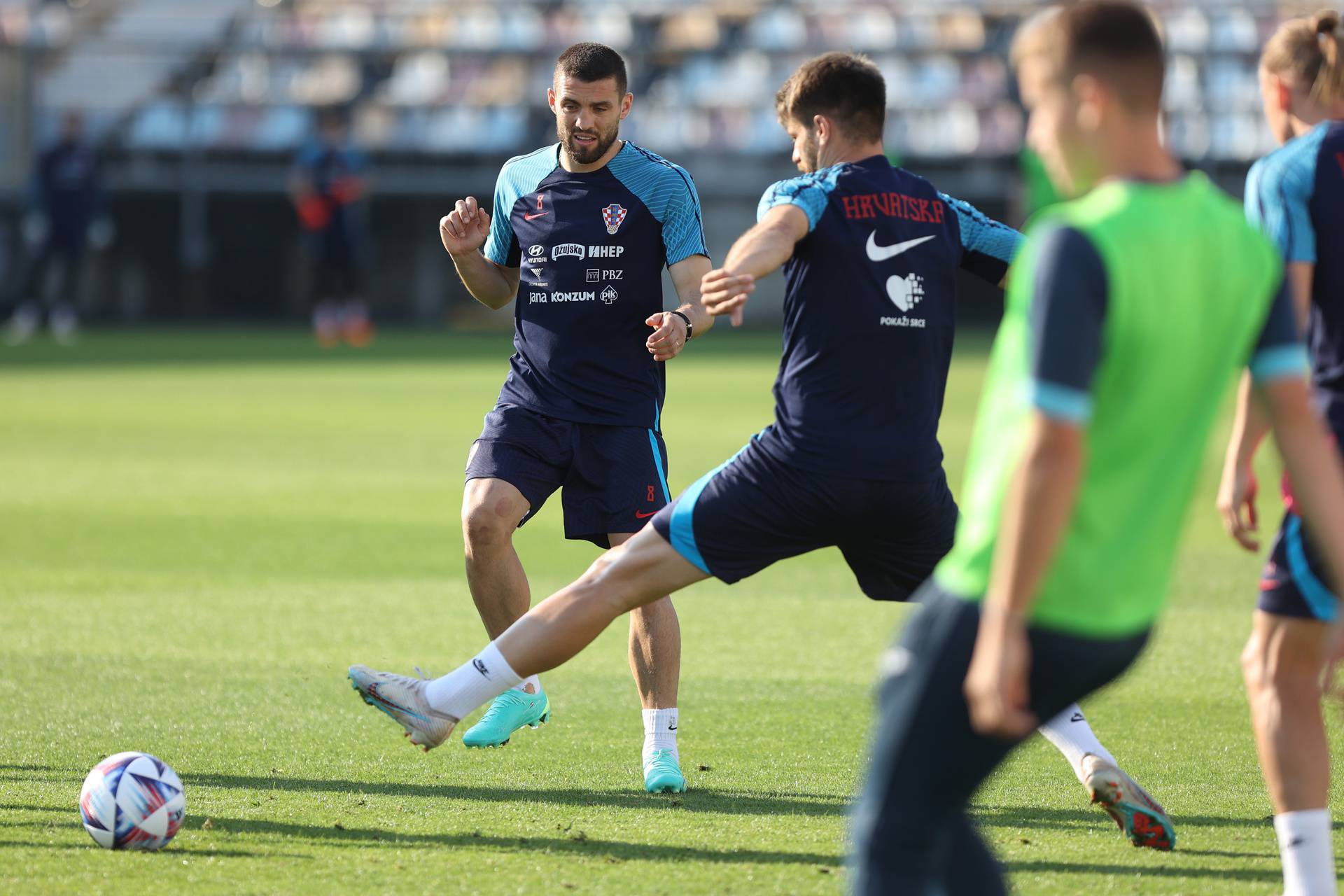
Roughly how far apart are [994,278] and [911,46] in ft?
111

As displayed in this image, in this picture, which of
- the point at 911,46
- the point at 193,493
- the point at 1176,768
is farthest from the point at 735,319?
the point at 911,46

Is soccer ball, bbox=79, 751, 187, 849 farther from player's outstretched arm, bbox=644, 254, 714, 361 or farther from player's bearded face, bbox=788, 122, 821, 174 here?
player's bearded face, bbox=788, 122, 821, 174

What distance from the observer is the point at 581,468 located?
19.2 feet

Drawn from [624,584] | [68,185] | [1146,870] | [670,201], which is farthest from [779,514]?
[68,185]

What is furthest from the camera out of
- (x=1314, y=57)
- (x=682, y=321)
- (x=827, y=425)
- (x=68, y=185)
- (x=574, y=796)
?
(x=68, y=185)

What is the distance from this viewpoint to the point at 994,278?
15.6 feet

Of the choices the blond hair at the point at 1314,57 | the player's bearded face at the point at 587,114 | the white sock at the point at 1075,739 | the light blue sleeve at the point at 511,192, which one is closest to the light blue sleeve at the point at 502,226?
the light blue sleeve at the point at 511,192

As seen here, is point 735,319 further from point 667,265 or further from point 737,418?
point 737,418

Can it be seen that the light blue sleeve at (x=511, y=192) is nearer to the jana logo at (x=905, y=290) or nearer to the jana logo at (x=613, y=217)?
the jana logo at (x=613, y=217)

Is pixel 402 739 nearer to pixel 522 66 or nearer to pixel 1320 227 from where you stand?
pixel 1320 227

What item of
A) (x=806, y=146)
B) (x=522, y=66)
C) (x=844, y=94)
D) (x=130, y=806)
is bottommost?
(x=130, y=806)

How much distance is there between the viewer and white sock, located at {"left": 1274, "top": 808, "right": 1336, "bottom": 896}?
3.89m

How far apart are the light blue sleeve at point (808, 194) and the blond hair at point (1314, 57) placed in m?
1.09

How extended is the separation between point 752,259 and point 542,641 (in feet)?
3.97
